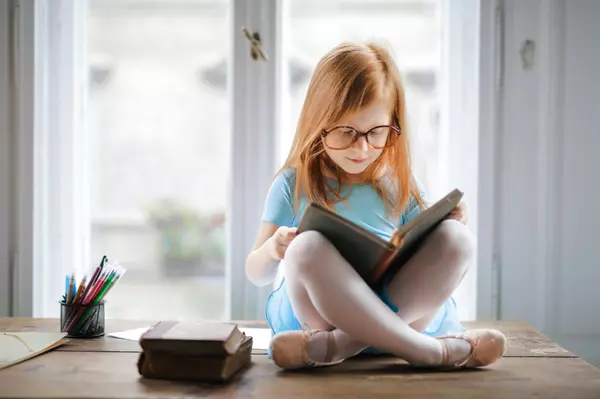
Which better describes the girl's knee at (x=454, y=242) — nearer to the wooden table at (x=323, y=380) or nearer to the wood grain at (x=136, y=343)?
the wooden table at (x=323, y=380)

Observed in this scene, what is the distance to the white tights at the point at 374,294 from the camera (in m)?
1.14

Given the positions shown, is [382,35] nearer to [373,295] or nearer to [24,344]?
[373,295]

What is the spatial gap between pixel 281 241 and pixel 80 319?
54cm

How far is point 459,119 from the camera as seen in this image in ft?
6.43

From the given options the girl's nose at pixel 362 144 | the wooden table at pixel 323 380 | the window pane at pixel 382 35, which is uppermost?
the window pane at pixel 382 35

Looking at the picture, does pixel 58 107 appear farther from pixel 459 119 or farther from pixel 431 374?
pixel 431 374

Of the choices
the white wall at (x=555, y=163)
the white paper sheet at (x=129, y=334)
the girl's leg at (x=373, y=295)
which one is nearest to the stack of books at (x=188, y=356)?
the girl's leg at (x=373, y=295)

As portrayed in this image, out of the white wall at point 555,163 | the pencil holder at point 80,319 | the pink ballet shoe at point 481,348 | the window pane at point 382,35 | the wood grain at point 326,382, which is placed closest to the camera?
the wood grain at point 326,382

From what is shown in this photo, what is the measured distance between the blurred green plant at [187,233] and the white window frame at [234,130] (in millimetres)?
97

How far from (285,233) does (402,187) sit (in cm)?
32

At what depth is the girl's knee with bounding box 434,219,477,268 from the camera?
1176mm

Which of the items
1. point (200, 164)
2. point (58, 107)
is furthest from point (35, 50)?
point (200, 164)

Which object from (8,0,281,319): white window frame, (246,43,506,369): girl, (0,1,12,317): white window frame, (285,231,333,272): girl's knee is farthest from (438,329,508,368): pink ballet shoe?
(0,1,12,317): white window frame

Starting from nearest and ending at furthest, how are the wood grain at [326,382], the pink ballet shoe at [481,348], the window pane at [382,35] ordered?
the wood grain at [326,382] → the pink ballet shoe at [481,348] → the window pane at [382,35]
